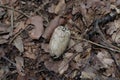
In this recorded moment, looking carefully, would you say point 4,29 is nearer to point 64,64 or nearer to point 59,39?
point 59,39

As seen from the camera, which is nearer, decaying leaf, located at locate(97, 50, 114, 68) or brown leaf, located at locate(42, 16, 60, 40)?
decaying leaf, located at locate(97, 50, 114, 68)

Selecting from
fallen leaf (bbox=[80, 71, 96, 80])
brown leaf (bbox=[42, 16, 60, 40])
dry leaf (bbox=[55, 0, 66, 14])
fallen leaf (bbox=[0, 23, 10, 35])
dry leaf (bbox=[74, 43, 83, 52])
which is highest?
dry leaf (bbox=[55, 0, 66, 14])

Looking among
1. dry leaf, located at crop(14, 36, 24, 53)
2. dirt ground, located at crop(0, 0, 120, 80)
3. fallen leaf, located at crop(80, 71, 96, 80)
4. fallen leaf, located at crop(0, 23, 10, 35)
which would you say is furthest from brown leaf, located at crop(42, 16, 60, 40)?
fallen leaf, located at crop(80, 71, 96, 80)

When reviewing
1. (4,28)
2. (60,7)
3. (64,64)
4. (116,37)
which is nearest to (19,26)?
(4,28)

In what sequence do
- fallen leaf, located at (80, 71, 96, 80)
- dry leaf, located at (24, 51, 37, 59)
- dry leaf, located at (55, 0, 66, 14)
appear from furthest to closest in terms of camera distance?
dry leaf, located at (55, 0, 66, 14), dry leaf, located at (24, 51, 37, 59), fallen leaf, located at (80, 71, 96, 80)

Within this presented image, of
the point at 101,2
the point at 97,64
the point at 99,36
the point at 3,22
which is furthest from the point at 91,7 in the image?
the point at 3,22

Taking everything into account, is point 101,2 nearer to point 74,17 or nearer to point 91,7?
point 91,7

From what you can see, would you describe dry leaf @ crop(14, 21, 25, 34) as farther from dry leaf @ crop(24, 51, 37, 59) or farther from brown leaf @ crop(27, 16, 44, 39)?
dry leaf @ crop(24, 51, 37, 59)
